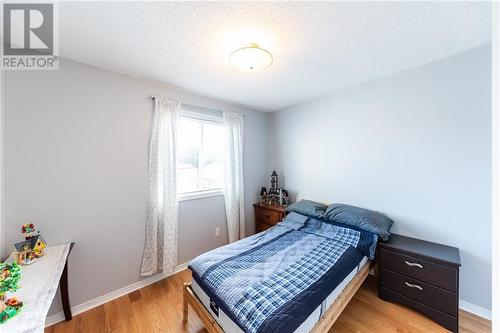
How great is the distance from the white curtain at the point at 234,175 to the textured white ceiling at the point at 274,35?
919mm

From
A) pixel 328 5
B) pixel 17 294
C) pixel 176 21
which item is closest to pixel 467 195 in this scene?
pixel 328 5

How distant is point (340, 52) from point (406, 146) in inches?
51.2

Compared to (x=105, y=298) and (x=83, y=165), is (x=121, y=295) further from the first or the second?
(x=83, y=165)

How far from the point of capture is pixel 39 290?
1.25 meters

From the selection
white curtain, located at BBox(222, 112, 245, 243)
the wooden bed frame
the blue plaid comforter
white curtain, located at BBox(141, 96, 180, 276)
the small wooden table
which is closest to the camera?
the small wooden table

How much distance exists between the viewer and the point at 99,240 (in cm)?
204

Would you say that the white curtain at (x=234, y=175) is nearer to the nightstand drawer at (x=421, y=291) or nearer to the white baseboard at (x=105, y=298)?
the white baseboard at (x=105, y=298)

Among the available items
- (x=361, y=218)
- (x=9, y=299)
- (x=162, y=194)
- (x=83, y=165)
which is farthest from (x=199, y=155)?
(x=361, y=218)

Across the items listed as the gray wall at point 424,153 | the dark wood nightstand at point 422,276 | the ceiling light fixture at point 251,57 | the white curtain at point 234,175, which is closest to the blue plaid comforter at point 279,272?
the dark wood nightstand at point 422,276

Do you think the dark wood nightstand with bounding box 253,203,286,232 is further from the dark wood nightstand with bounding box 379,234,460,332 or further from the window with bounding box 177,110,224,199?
the dark wood nightstand with bounding box 379,234,460,332

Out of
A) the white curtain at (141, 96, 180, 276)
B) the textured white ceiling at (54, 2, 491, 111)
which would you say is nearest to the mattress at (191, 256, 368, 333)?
the white curtain at (141, 96, 180, 276)

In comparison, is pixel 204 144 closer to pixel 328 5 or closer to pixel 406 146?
pixel 328 5

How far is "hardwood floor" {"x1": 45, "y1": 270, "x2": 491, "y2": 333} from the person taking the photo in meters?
1.73

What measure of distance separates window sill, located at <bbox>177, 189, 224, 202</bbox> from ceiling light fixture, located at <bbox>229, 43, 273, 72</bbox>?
1.77 metres
